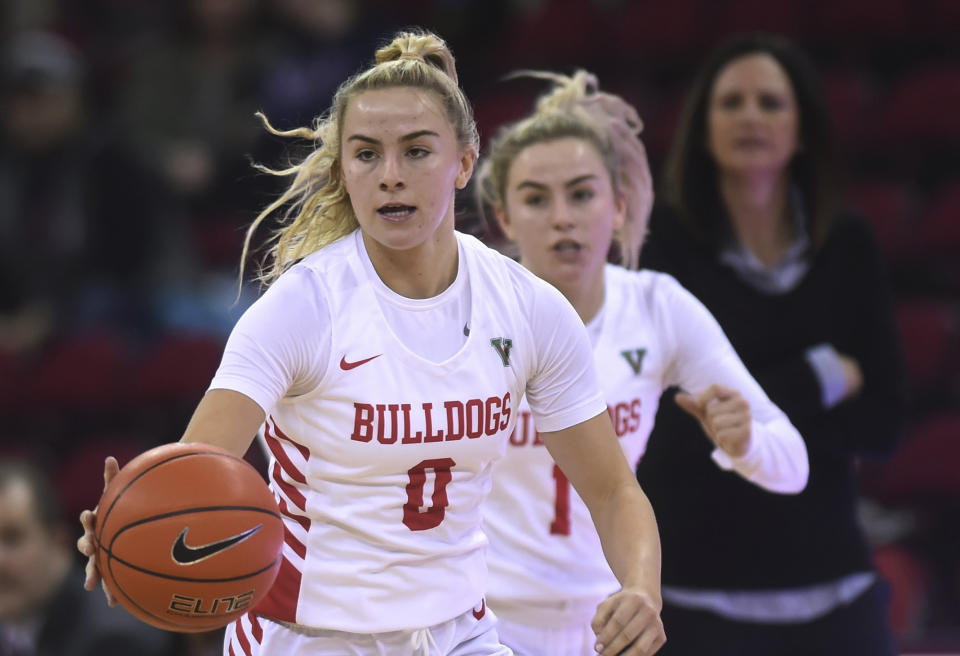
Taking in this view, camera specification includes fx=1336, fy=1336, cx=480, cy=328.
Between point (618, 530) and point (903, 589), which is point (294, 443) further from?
point (903, 589)

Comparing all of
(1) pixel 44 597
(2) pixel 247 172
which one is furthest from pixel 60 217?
(1) pixel 44 597

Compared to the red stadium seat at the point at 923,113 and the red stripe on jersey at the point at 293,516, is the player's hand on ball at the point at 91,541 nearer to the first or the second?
the red stripe on jersey at the point at 293,516

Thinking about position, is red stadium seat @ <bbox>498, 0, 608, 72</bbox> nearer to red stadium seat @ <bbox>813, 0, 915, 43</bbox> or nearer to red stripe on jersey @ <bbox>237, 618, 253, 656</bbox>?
red stadium seat @ <bbox>813, 0, 915, 43</bbox>

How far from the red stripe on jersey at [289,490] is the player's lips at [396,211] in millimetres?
549

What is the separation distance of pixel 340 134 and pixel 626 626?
116 cm

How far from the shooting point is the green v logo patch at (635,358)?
3430 mm

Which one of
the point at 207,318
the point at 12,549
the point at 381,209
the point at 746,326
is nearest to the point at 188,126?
the point at 207,318

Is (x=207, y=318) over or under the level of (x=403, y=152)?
under

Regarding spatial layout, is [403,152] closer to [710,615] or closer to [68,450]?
[710,615]

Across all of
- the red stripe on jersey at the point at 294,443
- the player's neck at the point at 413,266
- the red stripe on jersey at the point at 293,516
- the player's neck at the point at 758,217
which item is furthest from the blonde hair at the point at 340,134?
the player's neck at the point at 758,217

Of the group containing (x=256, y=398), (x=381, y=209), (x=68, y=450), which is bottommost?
(x=68, y=450)

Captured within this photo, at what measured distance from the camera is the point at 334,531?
2.62 metres

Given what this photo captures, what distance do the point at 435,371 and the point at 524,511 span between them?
74 cm

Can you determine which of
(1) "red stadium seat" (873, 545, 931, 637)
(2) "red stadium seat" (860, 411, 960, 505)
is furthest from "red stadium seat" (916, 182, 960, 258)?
(1) "red stadium seat" (873, 545, 931, 637)
